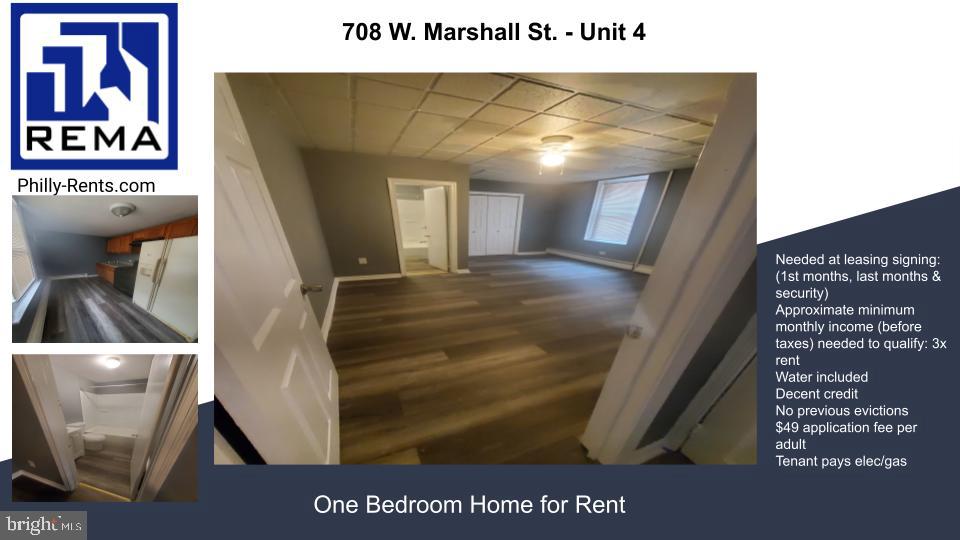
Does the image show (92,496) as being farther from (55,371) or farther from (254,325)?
(254,325)

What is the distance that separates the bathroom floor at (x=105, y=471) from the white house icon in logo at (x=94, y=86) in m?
0.73

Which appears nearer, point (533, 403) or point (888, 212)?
point (888, 212)

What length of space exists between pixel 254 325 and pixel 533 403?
1.40m

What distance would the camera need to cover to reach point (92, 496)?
2.14 ft

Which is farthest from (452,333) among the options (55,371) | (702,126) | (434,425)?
(702,126)

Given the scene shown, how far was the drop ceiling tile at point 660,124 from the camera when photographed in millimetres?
2154

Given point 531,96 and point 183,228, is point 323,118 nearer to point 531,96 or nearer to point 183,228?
point 531,96

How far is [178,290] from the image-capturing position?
1.85ft

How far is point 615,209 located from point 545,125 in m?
3.87

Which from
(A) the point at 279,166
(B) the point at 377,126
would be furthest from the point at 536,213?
(A) the point at 279,166

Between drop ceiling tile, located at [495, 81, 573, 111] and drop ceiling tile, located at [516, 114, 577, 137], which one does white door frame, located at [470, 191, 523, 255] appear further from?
drop ceiling tile, located at [495, 81, 573, 111]

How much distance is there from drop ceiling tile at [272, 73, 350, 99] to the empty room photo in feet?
0.06

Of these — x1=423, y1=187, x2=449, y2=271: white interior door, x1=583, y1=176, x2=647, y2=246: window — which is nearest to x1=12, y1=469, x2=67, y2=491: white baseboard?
x1=423, y1=187, x2=449, y2=271: white interior door

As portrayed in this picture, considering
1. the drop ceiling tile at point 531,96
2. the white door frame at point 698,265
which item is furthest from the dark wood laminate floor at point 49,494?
the drop ceiling tile at point 531,96
